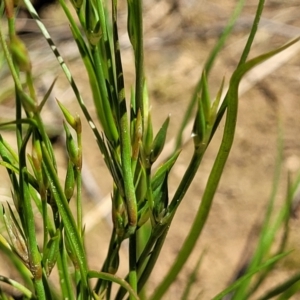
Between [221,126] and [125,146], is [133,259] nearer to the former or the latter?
[125,146]

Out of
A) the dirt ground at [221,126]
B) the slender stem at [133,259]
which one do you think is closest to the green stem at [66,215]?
the slender stem at [133,259]

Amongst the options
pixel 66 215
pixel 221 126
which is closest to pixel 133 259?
pixel 66 215

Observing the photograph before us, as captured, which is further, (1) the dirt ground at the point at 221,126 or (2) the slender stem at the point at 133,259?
(1) the dirt ground at the point at 221,126

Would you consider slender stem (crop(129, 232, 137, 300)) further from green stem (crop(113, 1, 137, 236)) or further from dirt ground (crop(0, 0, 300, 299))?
dirt ground (crop(0, 0, 300, 299))

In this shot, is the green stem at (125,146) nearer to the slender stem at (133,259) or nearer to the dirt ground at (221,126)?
the slender stem at (133,259)

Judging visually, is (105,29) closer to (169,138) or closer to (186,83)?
(169,138)

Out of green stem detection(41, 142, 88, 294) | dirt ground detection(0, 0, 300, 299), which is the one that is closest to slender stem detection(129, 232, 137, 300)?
green stem detection(41, 142, 88, 294)

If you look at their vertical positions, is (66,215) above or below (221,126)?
below

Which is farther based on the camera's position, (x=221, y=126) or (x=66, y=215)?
(x=221, y=126)

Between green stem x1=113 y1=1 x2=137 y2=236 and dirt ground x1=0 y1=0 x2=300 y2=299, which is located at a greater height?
dirt ground x1=0 y1=0 x2=300 y2=299
